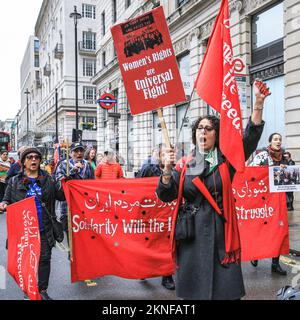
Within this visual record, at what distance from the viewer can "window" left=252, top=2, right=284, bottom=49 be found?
1384cm

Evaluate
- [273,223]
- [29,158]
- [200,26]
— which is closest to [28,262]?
[29,158]

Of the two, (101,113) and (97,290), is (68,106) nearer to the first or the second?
(101,113)

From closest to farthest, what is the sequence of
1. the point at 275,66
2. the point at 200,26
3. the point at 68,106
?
the point at 275,66, the point at 200,26, the point at 68,106

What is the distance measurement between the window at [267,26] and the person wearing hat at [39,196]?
38.8 feet

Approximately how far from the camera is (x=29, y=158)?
455 centimetres

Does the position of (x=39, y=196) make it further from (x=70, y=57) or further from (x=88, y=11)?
(x=88, y=11)

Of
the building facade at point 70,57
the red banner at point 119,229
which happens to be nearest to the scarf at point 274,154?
the red banner at point 119,229

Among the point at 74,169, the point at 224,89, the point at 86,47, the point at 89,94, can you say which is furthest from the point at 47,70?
the point at 224,89

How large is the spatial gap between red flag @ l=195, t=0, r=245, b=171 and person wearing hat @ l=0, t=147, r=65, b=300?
2400mm

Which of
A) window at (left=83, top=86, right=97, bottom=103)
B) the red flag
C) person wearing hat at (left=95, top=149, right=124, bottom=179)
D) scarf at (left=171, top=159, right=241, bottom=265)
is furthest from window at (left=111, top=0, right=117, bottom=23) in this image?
scarf at (left=171, top=159, right=241, bottom=265)

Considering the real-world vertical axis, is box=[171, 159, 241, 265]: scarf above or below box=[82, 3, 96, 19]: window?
below

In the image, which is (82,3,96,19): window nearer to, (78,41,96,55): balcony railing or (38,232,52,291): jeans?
(78,41,96,55): balcony railing

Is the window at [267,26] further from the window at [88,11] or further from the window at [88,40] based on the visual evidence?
the window at [88,40]
